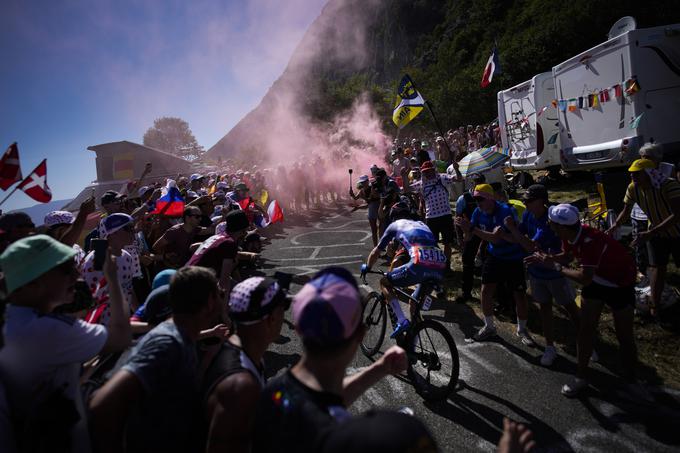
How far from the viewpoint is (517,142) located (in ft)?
41.5

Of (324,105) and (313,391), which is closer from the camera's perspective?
(313,391)

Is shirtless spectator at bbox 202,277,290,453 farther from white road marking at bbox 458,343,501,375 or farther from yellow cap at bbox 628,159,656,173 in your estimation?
yellow cap at bbox 628,159,656,173

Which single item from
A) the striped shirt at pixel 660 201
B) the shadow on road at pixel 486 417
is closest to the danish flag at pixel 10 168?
the shadow on road at pixel 486 417

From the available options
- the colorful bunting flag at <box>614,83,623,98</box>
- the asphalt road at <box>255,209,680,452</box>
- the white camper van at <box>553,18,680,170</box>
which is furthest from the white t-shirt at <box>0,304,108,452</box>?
the colorful bunting flag at <box>614,83,623,98</box>

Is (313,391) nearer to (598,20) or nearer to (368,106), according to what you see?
(598,20)

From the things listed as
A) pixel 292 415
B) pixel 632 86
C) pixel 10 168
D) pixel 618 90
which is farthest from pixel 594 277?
pixel 10 168

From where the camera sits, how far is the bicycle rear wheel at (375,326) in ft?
16.1

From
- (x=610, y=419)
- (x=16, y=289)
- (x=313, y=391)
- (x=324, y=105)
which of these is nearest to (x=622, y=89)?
(x=610, y=419)

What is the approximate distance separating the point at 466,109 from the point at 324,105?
16.8 metres

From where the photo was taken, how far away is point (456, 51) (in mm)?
45719

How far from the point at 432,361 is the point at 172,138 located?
97994 mm

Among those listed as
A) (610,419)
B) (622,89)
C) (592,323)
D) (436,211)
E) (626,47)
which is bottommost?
(610,419)

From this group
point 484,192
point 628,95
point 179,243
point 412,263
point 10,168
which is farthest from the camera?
point 628,95

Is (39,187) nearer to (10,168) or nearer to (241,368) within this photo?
(10,168)
